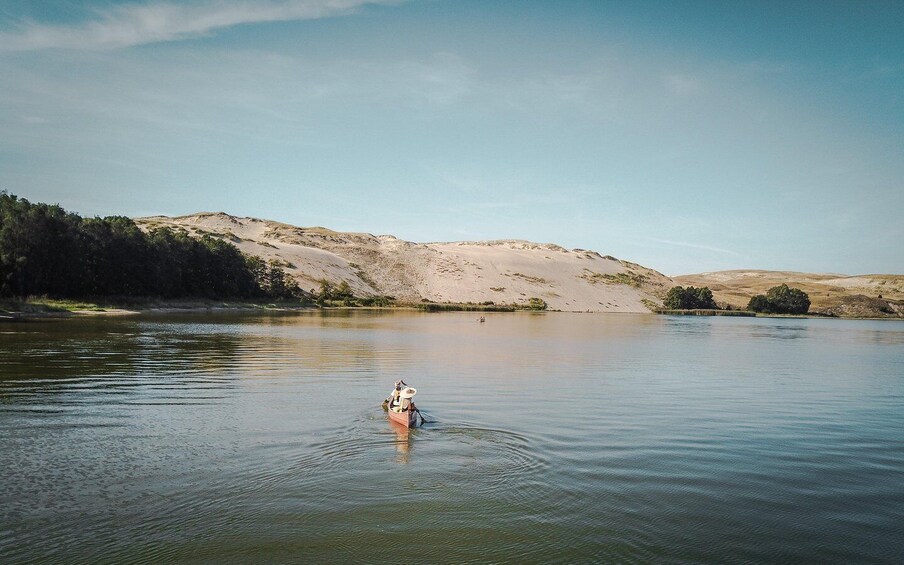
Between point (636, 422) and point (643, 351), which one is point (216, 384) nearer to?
point (636, 422)

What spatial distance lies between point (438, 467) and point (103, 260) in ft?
258

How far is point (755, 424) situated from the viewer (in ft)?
70.0

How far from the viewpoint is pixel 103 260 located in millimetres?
78750

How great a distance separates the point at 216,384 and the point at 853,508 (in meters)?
22.8

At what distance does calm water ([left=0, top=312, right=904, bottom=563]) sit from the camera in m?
10.3

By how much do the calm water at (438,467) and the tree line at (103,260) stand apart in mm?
41453

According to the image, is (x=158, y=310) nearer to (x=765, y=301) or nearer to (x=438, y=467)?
(x=438, y=467)

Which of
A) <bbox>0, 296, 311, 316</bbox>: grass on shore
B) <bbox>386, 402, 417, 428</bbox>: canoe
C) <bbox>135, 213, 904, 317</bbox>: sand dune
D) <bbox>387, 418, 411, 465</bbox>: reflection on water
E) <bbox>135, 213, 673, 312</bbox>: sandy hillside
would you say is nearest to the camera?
<bbox>387, 418, 411, 465</bbox>: reflection on water

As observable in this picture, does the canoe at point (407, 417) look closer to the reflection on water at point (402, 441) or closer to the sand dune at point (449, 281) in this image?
the reflection on water at point (402, 441)

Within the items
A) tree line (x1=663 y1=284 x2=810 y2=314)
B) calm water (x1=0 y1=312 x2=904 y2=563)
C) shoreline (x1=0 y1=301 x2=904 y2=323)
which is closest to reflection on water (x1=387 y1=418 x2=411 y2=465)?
calm water (x1=0 y1=312 x2=904 y2=563)

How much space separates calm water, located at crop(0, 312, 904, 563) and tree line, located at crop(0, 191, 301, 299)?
136 feet

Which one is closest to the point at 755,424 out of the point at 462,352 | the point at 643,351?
the point at 462,352

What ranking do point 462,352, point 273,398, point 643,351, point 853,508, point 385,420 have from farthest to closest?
1. point 643,351
2. point 462,352
3. point 273,398
4. point 385,420
5. point 853,508

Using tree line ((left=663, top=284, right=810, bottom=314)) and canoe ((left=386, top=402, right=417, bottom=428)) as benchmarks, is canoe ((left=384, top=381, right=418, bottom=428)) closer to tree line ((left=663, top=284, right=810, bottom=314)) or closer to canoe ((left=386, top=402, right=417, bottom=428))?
canoe ((left=386, top=402, right=417, bottom=428))
